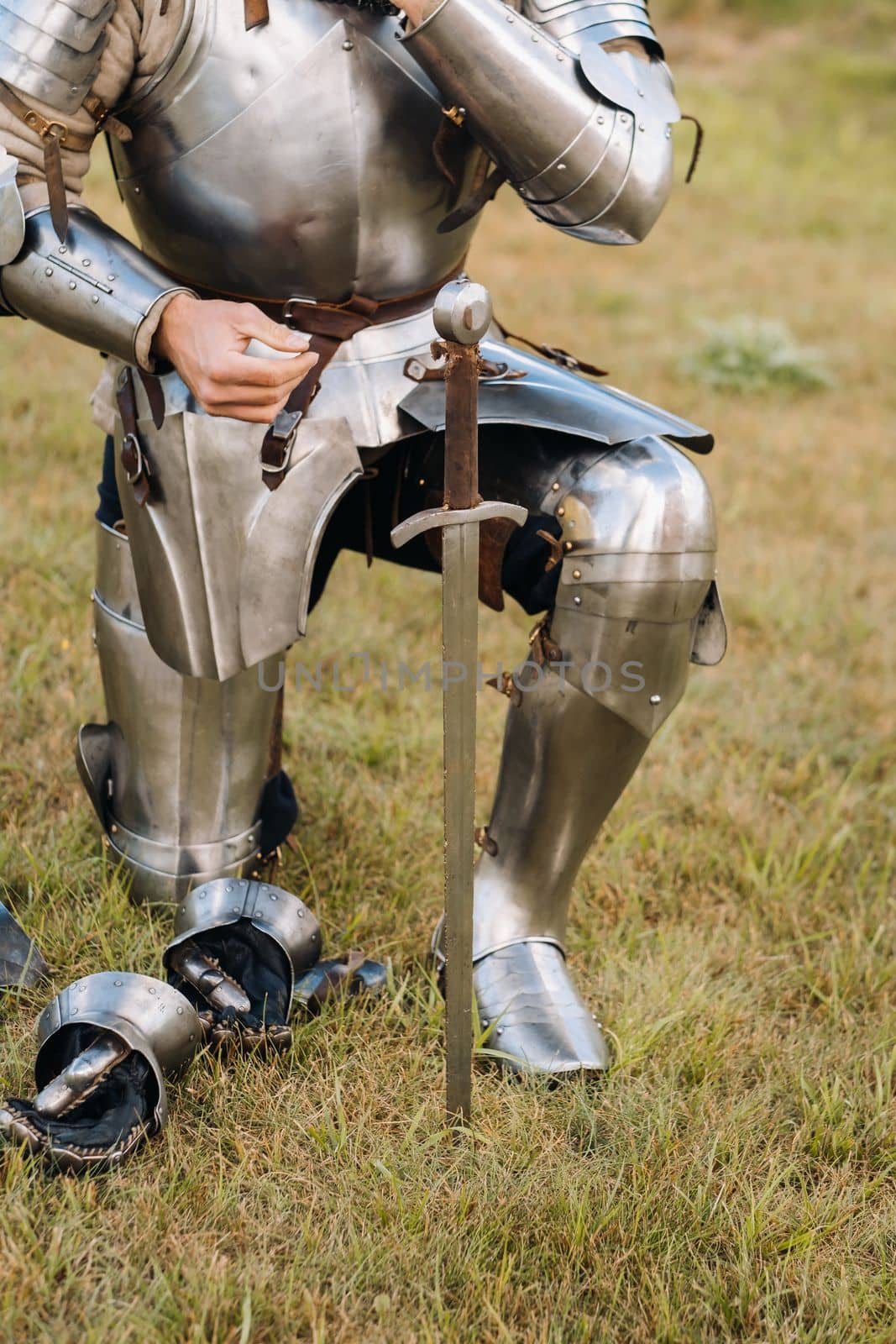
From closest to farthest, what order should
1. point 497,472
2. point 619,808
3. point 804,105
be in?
point 497,472
point 619,808
point 804,105

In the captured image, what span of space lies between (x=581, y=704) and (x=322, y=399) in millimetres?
573

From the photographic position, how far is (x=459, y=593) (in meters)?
1.61

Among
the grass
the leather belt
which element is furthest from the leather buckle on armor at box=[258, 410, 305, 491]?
the grass

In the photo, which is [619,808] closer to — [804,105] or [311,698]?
[311,698]

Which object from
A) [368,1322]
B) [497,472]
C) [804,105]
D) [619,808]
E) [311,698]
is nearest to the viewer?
[368,1322]

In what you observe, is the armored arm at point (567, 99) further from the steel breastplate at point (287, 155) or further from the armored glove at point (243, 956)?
the armored glove at point (243, 956)

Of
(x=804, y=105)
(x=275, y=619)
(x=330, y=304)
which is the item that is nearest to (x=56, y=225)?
(x=330, y=304)

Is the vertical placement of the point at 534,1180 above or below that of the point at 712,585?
below

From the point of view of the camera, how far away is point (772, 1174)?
71.1 inches

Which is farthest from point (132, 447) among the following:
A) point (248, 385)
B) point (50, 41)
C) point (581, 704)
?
point (581, 704)

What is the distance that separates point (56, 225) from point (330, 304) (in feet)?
1.29

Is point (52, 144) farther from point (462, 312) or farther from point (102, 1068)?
point (102, 1068)

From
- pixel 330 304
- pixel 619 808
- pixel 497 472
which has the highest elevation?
pixel 330 304

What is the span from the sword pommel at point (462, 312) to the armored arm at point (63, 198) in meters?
0.46
